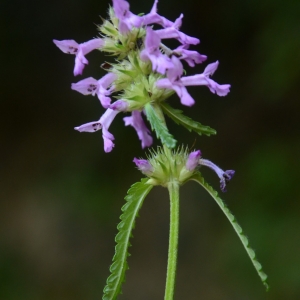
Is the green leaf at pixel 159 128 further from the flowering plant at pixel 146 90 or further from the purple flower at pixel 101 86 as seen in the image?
the purple flower at pixel 101 86

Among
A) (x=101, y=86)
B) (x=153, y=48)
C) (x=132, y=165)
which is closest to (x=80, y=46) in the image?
(x=101, y=86)

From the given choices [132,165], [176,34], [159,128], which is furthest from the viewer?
[132,165]

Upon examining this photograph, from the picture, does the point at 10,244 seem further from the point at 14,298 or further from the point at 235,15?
the point at 235,15

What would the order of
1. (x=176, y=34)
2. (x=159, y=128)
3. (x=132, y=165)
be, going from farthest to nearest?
(x=132, y=165) → (x=176, y=34) → (x=159, y=128)

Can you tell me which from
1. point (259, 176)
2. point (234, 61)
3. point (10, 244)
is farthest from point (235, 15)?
point (10, 244)

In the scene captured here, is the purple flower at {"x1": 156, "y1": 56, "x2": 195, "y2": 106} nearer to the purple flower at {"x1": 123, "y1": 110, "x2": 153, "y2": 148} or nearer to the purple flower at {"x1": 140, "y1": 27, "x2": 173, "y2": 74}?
the purple flower at {"x1": 140, "y1": 27, "x2": 173, "y2": 74}

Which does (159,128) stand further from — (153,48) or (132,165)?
(132,165)
